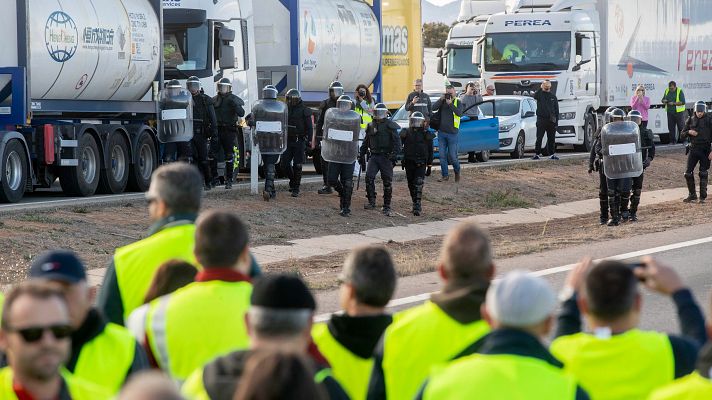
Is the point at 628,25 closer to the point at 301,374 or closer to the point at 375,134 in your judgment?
the point at 375,134

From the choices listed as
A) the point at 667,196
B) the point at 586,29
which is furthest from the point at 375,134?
the point at 586,29

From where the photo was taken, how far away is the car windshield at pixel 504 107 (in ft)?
113

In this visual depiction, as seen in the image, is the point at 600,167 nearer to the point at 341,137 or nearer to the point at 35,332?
the point at 341,137

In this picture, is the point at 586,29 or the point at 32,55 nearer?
the point at 32,55

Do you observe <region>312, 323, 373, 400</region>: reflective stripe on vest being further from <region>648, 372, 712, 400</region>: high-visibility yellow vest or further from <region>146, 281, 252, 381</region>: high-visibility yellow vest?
<region>648, 372, 712, 400</region>: high-visibility yellow vest

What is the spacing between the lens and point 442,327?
561 centimetres

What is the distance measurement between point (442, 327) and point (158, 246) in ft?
4.85

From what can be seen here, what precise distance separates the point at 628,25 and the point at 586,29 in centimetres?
344

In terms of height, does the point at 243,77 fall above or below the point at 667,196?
above

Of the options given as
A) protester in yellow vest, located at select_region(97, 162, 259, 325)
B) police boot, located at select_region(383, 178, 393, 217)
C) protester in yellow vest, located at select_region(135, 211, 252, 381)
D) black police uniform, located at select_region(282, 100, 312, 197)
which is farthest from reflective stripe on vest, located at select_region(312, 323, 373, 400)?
black police uniform, located at select_region(282, 100, 312, 197)

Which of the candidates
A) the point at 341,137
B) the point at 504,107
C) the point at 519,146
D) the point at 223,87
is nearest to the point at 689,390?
the point at 341,137

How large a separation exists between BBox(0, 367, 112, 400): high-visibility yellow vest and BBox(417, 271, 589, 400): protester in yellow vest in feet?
3.24

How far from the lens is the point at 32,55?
2181 centimetres

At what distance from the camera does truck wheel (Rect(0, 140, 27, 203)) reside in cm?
2148
